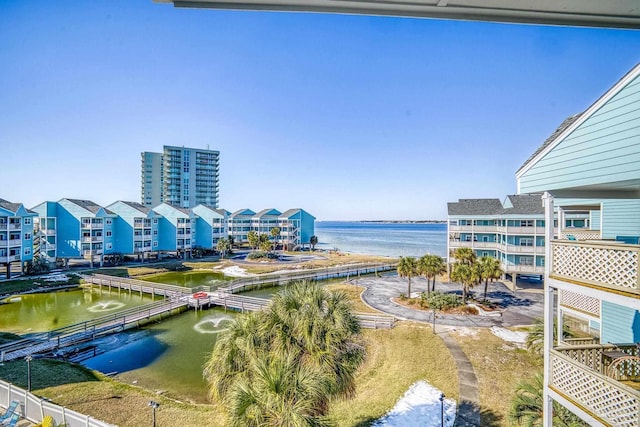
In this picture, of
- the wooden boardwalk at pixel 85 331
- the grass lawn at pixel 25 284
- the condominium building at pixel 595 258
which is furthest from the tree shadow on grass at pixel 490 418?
the grass lawn at pixel 25 284

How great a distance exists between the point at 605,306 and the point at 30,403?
63.6 feet

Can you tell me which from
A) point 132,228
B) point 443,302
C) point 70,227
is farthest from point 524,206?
point 70,227

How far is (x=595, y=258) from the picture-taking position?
19.8 ft

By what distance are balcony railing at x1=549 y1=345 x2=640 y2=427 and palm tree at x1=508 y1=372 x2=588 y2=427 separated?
5.76 feet

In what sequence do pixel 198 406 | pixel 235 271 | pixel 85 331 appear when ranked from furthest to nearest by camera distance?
pixel 235 271
pixel 85 331
pixel 198 406

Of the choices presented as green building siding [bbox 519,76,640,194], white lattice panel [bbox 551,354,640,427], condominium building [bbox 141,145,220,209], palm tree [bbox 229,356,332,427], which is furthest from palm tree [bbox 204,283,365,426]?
condominium building [bbox 141,145,220,209]

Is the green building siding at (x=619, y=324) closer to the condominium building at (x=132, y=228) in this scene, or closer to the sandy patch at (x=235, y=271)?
the sandy patch at (x=235, y=271)

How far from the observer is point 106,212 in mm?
51031

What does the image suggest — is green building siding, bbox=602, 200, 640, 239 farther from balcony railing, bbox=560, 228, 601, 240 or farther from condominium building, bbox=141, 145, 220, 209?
condominium building, bbox=141, 145, 220, 209

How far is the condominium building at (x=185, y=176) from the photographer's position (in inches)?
4218

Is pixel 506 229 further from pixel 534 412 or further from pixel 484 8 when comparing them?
pixel 484 8

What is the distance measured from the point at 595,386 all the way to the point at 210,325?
23772mm

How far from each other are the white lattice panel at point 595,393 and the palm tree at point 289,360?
15.9 ft

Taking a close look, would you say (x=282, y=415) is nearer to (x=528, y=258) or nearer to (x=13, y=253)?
(x=528, y=258)
